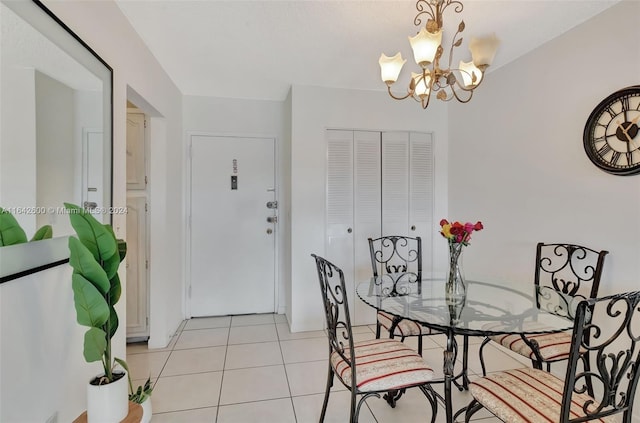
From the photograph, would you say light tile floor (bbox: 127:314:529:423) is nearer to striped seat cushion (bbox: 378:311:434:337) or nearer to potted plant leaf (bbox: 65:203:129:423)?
striped seat cushion (bbox: 378:311:434:337)

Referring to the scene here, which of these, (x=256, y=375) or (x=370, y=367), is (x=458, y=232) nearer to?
(x=370, y=367)

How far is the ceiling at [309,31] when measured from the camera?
1.77m

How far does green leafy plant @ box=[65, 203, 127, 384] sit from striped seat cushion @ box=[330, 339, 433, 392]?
3.44ft

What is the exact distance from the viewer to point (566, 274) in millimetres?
2080

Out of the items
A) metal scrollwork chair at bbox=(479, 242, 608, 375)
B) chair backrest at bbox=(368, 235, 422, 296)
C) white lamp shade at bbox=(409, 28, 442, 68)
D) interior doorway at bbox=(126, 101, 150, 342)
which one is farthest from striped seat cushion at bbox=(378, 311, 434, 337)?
interior doorway at bbox=(126, 101, 150, 342)

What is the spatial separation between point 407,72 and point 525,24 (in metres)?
0.90

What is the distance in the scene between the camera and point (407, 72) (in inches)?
106

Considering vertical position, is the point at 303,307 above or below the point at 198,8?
below

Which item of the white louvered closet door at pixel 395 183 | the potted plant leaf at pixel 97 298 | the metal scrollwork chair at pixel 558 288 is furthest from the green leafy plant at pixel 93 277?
the white louvered closet door at pixel 395 183

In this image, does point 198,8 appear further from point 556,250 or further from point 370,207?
point 556,250

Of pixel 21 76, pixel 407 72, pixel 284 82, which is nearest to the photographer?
pixel 21 76

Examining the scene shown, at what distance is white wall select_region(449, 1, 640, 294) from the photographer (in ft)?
5.83

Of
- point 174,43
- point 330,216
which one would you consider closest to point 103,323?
point 174,43

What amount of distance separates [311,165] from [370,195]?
→ 2.20 ft
